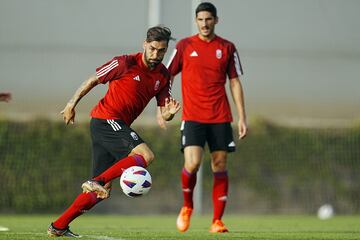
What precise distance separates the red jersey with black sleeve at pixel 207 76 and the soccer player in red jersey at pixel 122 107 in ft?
4.92

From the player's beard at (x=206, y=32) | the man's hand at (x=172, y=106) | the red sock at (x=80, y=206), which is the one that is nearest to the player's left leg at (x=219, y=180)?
the player's beard at (x=206, y=32)

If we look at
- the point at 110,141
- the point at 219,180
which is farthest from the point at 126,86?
the point at 219,180

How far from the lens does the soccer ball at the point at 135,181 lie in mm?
8625

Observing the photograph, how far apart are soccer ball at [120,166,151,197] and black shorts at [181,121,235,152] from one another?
233 centimetres

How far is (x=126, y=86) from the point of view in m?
9.34

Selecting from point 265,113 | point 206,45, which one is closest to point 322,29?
point 265,113

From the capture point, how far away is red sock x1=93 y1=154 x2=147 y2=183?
28.7 ft

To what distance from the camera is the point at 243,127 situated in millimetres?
10953

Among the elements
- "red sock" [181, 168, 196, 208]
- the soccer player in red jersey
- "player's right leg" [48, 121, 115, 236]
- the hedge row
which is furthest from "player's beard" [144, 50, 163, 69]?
the hedge row

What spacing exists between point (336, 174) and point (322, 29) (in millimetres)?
4212

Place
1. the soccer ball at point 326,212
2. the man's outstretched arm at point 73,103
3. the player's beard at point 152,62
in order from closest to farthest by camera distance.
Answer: the man's outstretched arm at point 73,103 < the player's beard at point 152,62 < the soccer ball at point 326,212

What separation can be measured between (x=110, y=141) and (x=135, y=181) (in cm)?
65

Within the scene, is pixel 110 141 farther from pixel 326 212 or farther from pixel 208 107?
pixel 326 212

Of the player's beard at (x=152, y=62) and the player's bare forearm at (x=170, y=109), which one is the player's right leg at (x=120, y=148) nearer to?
the player's bare forearm at (x=170, y=109)
